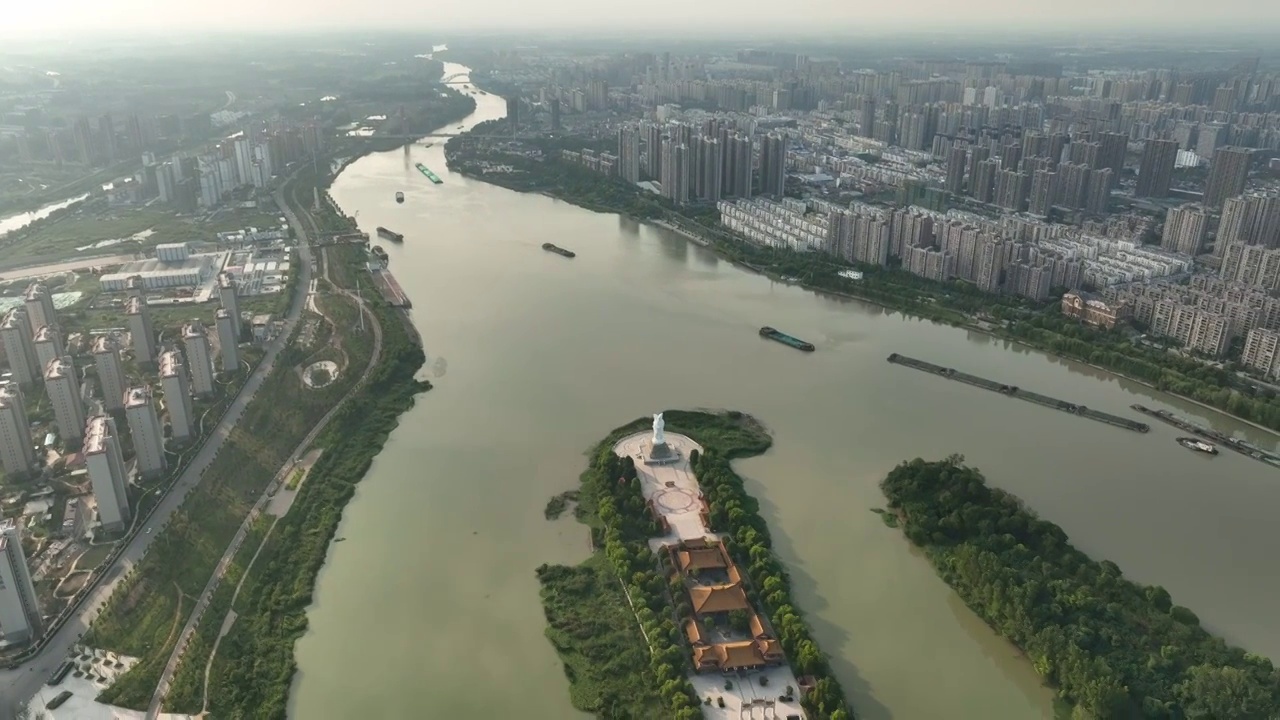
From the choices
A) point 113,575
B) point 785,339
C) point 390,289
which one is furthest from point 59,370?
point 785,339

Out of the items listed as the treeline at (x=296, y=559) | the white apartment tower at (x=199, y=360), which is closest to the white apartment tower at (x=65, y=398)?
the white apartment tower at (x=199, y=360)

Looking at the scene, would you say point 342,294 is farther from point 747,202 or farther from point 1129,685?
point 1129,685

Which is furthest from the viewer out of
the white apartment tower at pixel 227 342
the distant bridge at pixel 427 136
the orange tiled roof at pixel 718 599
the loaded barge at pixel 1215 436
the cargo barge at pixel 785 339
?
the distant bridge at pixel 427 136

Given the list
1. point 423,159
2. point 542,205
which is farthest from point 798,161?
point 423,159

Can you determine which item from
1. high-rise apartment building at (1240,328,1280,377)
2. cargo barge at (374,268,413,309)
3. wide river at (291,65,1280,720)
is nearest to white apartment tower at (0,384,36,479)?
wide river at (291,65,1280,720)

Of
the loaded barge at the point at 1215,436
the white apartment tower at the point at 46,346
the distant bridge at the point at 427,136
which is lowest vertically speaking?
the loaded barge at the point at 1215,436

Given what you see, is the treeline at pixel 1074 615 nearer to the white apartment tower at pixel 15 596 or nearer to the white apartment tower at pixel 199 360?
the white apartment tower at pixel 15 596
